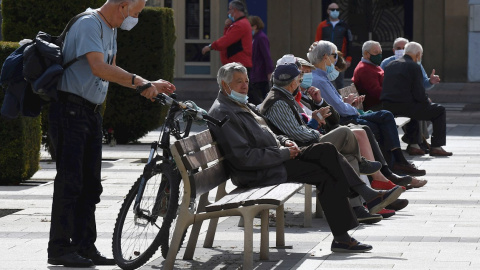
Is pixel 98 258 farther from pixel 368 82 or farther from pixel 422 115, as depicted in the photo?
pixel 422 115

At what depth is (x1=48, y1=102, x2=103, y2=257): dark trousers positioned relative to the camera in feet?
25.1

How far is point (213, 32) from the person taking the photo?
32.2 metres

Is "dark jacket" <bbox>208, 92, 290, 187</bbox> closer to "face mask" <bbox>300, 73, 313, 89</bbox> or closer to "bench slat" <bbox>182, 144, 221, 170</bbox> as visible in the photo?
"bench slat" <bbox>182, 144, 221, 170</bbox>

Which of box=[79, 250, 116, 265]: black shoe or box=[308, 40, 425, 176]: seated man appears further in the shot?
box=[308, 40, 425, 176]: seated man

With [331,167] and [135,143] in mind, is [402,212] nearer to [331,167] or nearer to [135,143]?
[331,167]

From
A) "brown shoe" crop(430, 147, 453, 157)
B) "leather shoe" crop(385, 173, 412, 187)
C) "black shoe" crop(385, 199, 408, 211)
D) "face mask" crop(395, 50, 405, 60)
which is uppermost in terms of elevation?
"face mask" crop(395, 50, 405, 60)

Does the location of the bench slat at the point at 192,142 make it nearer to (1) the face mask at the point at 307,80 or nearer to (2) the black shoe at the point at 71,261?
(2) the black shoe at the point at 71,261

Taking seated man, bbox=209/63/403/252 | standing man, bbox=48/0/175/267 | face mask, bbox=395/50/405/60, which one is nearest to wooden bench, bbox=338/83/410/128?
face mask, bbox=395/50/405/60

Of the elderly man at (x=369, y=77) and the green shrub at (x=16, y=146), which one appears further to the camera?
the elderly man at (x=369, y=77)

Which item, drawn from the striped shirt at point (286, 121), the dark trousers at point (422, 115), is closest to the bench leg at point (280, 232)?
the striped shirt at point (286, 121)

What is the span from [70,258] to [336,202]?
5.89 ft

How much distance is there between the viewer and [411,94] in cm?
1419

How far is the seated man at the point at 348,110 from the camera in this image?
1123 cm

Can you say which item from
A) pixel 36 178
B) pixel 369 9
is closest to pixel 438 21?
pixel 369 9
